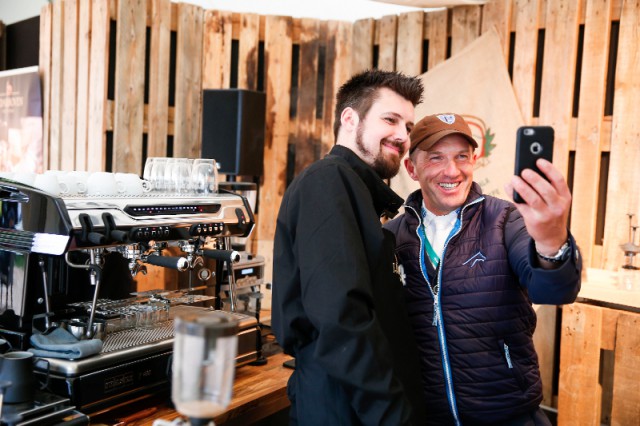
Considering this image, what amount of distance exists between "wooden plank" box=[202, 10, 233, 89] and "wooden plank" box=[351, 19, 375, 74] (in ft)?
3.24

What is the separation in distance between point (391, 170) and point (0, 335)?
1.43 m

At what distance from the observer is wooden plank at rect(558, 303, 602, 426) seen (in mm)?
2906

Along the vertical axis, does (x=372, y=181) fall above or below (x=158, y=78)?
below

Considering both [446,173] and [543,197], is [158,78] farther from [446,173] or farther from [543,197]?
[543,197]

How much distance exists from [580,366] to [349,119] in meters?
1.90

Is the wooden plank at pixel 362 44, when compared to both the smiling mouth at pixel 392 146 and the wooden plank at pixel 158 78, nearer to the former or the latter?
the wooden plank at pixel 158 78

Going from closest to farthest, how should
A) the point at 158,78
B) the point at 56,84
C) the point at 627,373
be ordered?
the point at 627,373 < the point at 158,78 < the point at 56,84

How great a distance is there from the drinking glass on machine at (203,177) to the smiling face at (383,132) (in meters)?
0.89

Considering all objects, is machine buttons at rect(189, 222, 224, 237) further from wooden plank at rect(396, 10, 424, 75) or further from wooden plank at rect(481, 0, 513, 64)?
wooden plank at rect(481, 0, 513, 64)

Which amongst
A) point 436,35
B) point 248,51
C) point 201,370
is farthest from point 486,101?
point 201,370

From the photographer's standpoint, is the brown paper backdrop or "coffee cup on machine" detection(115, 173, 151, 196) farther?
the brown paper backdrop

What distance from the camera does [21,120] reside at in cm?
536

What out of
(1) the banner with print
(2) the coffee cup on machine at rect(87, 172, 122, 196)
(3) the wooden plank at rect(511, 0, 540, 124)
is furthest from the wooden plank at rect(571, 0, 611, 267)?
(1) the banner with print

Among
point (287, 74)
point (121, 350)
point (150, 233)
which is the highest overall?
point (287, 74)
